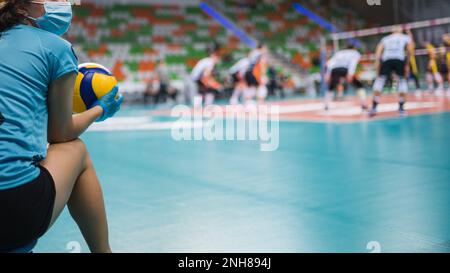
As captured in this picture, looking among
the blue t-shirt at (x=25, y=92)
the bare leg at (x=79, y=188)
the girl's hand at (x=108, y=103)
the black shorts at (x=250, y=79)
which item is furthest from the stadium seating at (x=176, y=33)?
the blue t-shirt at (x=25, y=92)

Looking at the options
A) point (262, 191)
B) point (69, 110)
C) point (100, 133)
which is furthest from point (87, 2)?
point (69, 110)

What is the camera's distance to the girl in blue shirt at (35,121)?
1538 millimetres

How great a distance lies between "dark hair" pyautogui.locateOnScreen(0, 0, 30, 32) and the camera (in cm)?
167

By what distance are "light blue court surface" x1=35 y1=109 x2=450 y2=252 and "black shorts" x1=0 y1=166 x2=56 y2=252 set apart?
1.04m

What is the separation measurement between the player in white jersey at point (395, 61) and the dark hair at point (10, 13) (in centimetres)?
879

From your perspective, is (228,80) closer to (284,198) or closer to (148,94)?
(148,94)

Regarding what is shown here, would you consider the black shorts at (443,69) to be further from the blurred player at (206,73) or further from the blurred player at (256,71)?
the blurred player at (206,73)

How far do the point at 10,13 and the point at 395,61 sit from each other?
9.19 metres

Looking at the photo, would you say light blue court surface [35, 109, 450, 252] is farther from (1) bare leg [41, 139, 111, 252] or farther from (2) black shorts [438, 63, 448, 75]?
(2) black shorts [438, 63, 448, 75]

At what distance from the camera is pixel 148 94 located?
17.7m

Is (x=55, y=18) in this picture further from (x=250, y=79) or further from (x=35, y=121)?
(x=250, y=79)

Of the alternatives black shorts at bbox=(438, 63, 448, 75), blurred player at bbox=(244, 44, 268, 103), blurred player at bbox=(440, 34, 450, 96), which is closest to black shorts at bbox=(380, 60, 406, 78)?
blurred player at bbox=(244, 44, 268, 103)

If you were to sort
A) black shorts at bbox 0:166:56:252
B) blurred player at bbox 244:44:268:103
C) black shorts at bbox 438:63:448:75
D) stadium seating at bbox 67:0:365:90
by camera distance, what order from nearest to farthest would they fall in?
black shorts at bbox 0:166:56:252
blurred player at bbox 244:44:268:103
black shorts at bbox 438:63:448:75
stadium seating at bbox 67:0:365:90

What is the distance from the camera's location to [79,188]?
73.2 inches
